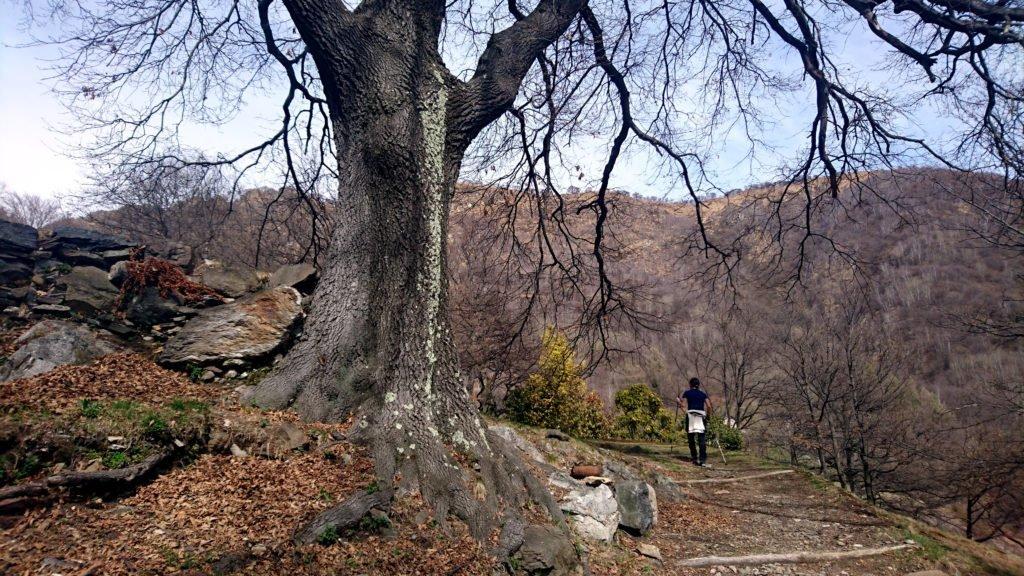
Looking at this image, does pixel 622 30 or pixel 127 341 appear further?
pixel 622 30

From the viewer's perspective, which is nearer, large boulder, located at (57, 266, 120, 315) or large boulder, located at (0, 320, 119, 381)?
large boulder, located at (0, 320, 119, 381)

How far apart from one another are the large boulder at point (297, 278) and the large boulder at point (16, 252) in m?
2.80

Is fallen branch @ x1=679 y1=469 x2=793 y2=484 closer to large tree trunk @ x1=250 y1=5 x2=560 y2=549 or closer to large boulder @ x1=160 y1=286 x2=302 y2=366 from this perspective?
large tree trunk @ x1=250 y1=5 x2=560 y2=549

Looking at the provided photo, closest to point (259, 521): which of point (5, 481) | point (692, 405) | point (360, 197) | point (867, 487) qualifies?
point (5, 481)

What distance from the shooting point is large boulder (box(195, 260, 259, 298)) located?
6043mm

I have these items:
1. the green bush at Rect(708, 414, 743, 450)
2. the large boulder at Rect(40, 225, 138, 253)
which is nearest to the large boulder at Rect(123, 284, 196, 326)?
the large boulder at Rect(40, 225, 138, 253)

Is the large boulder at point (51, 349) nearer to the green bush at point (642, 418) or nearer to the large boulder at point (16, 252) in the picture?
the large boulder at point (16, 252)

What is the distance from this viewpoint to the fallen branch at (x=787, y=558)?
5.04 metres

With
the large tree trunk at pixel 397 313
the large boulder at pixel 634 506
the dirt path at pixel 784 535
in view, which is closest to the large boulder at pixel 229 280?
the large tree trunk at pixel 397 313

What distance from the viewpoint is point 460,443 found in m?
3.68

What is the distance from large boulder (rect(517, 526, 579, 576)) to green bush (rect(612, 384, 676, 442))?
14899mm

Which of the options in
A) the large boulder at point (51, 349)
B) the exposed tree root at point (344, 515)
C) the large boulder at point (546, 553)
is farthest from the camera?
the large boulder at point (51, 349)

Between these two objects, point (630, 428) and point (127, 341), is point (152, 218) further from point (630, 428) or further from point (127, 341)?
point (630, 428)

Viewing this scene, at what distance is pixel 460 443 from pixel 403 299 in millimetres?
1185
